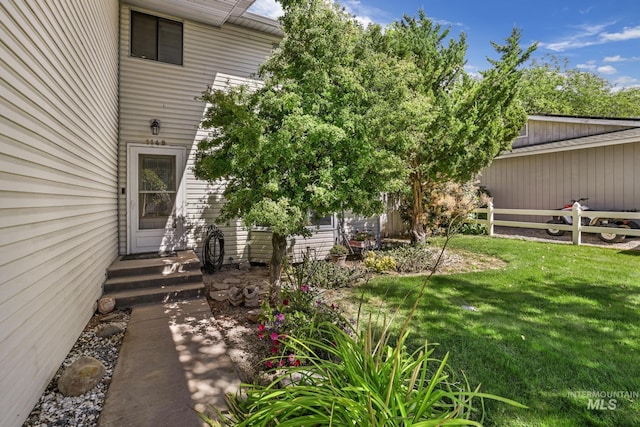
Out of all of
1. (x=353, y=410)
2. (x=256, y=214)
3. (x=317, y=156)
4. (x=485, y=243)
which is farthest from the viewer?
(x=485, y=243)

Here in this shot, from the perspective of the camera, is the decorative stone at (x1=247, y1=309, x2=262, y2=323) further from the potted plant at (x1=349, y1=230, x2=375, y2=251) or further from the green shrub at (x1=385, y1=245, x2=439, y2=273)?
the potted plant at (x1=349, y1=230, x2=375, y2=251)

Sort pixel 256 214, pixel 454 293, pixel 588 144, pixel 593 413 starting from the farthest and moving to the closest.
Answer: pixel 588 144 < pixel 454 293 < pixel 256 214 < pixel 593 413

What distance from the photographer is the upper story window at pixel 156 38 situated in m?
6.49

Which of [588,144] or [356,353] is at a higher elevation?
[588,144]

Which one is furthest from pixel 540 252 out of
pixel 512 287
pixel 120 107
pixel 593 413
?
pixel 120 107

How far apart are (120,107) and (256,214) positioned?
4.60 metres

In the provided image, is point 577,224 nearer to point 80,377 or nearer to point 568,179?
point 568,179

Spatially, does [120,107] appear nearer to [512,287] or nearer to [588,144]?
[512,287]

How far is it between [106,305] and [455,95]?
25.3 feet

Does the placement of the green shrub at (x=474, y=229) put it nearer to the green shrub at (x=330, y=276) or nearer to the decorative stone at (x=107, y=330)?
the green shrub at (x=330, y=276)

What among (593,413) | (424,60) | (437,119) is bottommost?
(593,413)

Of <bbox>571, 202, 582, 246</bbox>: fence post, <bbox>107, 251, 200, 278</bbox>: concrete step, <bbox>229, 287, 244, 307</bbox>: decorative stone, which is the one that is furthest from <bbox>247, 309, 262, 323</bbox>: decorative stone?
<bbox>571, 202, 582, 246</bbox>: fence post

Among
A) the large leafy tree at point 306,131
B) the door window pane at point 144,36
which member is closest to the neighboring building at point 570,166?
the large leafy tree at point 306,131

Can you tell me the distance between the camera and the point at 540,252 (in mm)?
Result: 7785
